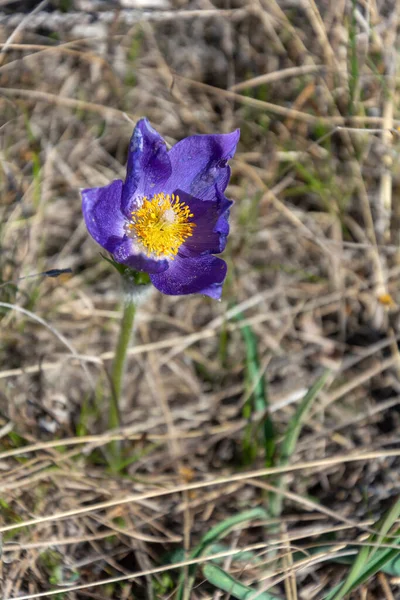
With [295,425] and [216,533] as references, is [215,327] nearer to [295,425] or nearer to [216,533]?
[295,425]

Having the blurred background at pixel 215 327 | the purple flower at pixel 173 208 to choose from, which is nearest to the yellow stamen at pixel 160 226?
the purple flower at pixel 173 208

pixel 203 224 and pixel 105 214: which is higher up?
pixel 105 214

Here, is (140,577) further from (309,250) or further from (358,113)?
(358,113)

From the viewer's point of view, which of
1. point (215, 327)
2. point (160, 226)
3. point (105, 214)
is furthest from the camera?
point (215, 327)

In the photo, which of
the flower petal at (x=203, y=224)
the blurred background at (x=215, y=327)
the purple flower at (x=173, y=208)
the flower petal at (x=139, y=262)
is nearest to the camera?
the flower petal at (x=139, y=262)

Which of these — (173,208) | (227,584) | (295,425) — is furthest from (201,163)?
(227,584)

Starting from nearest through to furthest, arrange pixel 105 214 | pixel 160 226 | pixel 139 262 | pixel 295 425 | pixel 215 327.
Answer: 1. pixel 139 262
2. pixel 105 214
3. pixel 160 226
4. pixel 295 425
5. pixel 215 327

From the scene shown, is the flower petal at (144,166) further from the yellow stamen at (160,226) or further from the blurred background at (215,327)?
the blurred background at (215,327)

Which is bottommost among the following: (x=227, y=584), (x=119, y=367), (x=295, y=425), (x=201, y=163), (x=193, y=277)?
(x=227, y=584)
